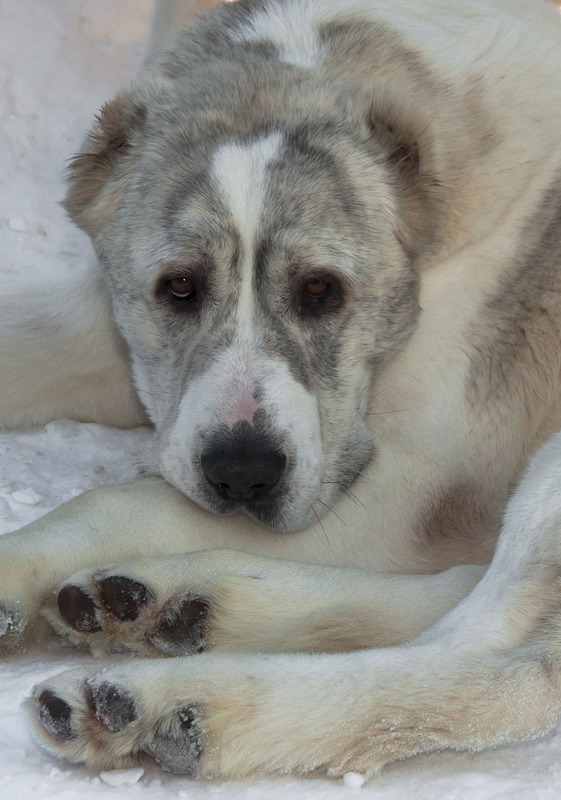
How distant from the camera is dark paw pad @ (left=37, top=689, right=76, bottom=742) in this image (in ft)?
7.17

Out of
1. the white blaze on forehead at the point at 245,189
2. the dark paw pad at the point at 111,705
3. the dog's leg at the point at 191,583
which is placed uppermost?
the white blaze on forehead at the point at 245,189

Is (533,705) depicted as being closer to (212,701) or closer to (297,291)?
(212,701)

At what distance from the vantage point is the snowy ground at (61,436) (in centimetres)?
216

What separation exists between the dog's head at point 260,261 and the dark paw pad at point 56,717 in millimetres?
766

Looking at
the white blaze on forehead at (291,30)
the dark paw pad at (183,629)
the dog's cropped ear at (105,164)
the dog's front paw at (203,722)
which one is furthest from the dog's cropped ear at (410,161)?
the dog's front paw at (203,722)

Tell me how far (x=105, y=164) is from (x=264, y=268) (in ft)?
2.33

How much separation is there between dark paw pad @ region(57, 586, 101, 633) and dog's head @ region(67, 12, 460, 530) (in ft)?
1.38

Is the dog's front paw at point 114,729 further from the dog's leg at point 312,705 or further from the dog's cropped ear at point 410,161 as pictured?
the dog's cropped ear at point 410,161

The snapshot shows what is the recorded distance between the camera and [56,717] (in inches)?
86.4

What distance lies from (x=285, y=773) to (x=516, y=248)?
1.66 metres

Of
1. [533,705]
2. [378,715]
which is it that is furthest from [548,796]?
[378,715]

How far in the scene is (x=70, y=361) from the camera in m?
4.01

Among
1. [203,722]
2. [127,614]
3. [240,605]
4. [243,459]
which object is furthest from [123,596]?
[203,722]

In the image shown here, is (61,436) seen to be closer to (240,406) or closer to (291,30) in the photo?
(240,406)
